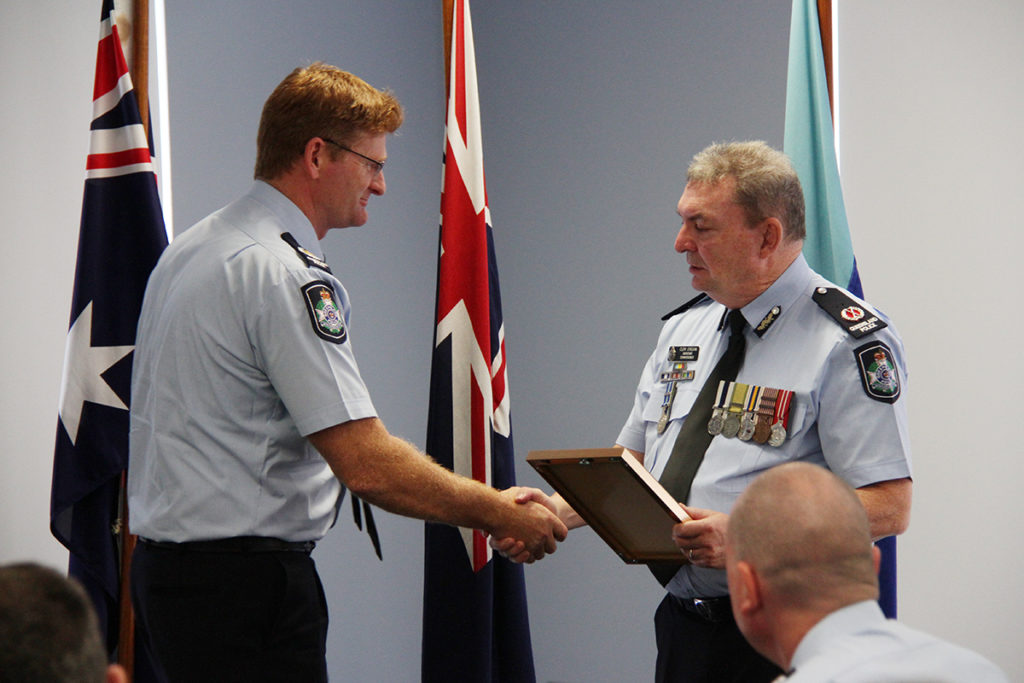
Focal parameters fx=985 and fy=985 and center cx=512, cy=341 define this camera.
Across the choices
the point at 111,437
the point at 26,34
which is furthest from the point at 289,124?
the point at 26,34

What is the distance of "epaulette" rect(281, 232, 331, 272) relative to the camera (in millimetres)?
1947

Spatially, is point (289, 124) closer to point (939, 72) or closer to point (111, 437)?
point (111, 437)

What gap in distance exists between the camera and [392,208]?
4109 mm

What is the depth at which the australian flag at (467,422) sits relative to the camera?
9.67 feet

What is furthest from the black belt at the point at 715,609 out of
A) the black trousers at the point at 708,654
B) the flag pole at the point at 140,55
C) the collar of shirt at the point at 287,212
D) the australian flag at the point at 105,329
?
the flag pole at the point at 140,55

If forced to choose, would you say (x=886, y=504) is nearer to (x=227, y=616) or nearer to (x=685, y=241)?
(x=685, y=241)

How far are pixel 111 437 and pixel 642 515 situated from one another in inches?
54.9

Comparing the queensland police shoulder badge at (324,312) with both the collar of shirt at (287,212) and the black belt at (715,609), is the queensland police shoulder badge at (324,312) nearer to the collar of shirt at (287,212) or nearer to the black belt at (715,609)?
the collar of shirt at (287,212)

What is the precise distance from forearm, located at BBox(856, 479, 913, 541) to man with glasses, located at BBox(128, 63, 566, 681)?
34.4 inches

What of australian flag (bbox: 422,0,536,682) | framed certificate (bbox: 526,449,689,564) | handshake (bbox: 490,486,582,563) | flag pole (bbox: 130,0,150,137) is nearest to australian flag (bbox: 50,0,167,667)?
flag pole (bbox: 130,0,150,137)

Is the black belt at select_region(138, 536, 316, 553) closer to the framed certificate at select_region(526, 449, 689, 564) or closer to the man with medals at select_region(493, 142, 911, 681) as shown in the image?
the framed certificate at select_region(526, 449, 689, 564)

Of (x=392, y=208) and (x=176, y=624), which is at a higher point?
(x=392, y=208)

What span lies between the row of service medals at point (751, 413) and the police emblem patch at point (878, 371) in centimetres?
15

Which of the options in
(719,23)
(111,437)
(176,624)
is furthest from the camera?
(719,23)
